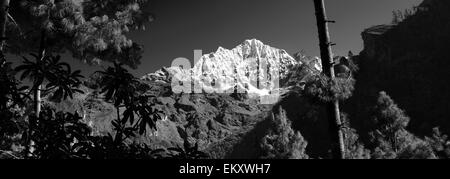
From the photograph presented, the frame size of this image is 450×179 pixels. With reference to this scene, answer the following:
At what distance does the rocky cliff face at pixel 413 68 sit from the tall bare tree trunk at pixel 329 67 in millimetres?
88358

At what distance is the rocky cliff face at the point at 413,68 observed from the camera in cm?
9844

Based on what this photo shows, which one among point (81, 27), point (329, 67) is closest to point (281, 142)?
point (81, 27)

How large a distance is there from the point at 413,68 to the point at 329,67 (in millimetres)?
120708

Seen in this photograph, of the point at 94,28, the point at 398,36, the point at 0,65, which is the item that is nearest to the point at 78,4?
the point at 94,28

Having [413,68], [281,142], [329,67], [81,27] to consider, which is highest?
[413,68]

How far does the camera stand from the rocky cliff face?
98438 mm

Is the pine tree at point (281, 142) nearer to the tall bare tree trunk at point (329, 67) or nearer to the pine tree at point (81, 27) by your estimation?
the pine tree at point (81, 27)

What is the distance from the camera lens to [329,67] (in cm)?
646

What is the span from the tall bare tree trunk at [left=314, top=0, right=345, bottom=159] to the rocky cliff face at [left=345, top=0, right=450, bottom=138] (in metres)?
88.4

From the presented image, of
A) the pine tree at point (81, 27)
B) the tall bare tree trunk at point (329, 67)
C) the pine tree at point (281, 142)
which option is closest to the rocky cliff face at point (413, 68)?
the pine tree at point (281, 142)

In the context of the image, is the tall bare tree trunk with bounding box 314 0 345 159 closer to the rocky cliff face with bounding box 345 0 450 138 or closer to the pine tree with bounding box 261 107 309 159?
the pine tree with bounding box 261 107 309 159

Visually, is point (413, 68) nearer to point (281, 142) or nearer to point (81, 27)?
point (281, 142)

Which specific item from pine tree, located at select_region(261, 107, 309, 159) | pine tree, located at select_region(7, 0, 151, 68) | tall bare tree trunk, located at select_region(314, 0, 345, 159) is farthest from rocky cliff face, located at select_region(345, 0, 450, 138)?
tall bare tree trunk, located at select_region(314, 0, 345, 159)

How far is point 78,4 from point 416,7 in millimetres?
154466
